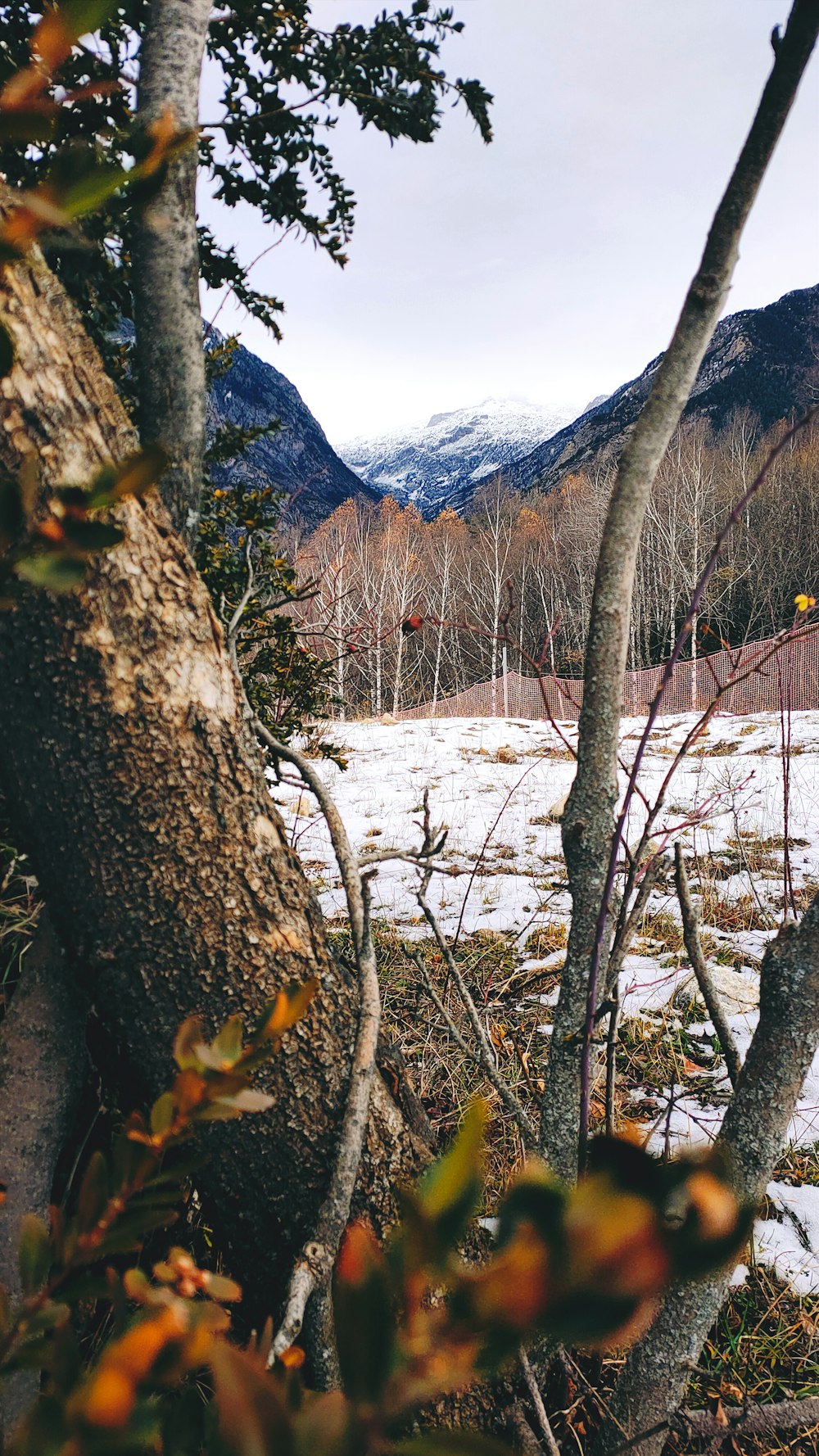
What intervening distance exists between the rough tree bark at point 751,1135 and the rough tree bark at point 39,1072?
2.82 feet

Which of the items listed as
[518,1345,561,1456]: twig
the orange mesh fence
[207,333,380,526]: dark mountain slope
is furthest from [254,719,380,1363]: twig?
[207,333,380,526]: dark mountain slope

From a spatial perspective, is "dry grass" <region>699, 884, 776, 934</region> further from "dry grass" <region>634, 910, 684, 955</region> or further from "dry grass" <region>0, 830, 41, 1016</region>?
"dry grass" <region>0, 830, 41, 1016</region>

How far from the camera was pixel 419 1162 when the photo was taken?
1.02m

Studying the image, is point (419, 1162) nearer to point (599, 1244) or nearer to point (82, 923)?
point (82, 923)

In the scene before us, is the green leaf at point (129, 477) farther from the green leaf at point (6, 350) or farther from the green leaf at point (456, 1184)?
the green leaf at point (456, 1184)

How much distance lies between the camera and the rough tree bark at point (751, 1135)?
2.91 feet

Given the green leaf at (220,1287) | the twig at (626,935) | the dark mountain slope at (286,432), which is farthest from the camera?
the dark mountain slope at (286,432)

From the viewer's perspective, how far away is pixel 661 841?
11.6ft

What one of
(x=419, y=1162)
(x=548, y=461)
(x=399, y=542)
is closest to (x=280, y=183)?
(x=419, y=1162)

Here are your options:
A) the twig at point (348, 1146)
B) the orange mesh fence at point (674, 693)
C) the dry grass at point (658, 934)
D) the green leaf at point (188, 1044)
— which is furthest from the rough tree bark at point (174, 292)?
the orange mesh fence at point (674, 693)

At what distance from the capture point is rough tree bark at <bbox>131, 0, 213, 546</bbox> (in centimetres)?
117

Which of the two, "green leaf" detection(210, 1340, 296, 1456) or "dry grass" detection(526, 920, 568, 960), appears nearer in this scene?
"green leaf" detection(210, 1340, 296, 1456)

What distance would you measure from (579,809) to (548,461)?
5645 cm

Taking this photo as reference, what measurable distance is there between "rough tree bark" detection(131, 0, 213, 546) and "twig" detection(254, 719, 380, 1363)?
0.55m
